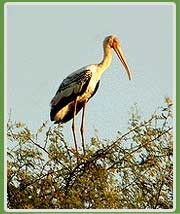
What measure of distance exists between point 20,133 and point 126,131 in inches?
12.7

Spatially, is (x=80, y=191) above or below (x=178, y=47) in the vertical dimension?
below

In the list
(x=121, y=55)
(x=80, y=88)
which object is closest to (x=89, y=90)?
(x=80, y=88)

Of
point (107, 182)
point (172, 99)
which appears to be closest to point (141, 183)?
point (107, 182)

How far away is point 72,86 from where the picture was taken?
2170 mm

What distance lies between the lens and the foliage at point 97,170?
210 centimetres

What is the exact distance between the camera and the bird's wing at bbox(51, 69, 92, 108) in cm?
215

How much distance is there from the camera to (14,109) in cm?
212

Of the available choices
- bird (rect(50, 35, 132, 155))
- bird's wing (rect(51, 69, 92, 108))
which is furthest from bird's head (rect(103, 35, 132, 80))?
bird's wing (rect(51, 69, 92, 108))

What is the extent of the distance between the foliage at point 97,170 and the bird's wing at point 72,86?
0.32 ft

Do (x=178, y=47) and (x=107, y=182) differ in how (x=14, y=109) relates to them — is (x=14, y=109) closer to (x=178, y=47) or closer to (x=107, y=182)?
(x=107, y=182)

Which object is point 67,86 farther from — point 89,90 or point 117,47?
point 117,47

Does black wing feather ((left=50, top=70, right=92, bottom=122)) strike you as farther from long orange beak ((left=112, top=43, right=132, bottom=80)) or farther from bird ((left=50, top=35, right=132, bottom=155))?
long orange beak ((left=112, top=43, right=132, bottom=80))

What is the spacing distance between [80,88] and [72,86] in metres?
0.03

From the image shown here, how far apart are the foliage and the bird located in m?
0.06
